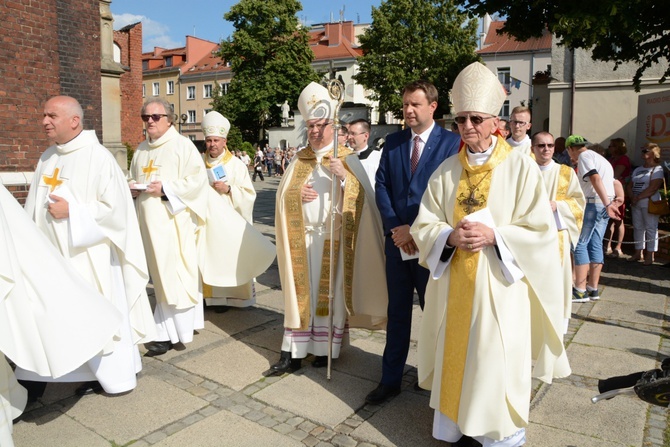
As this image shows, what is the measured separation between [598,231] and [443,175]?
4.28 metres

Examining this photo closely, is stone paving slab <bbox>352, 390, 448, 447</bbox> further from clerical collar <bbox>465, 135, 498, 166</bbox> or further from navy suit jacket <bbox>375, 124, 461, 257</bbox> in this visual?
clerical collar <bbox>465, 135, 498, 166</bbox>

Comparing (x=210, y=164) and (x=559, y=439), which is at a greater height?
(x=210, y=164)

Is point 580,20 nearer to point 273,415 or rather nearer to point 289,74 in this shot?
point 273,415

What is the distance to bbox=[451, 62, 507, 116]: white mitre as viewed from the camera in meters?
3.10

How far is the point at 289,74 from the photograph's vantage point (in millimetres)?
45594

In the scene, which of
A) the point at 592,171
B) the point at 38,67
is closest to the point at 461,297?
the point at 592,171

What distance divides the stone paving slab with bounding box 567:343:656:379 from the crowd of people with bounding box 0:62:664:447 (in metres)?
0.42

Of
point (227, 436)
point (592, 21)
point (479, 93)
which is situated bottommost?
point (227, 436)

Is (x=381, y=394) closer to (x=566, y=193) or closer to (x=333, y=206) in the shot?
(x=333, y=206)

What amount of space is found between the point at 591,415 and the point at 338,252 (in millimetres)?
2099

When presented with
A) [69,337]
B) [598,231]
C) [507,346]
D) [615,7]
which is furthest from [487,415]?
[615,7]

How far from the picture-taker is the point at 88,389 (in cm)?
407

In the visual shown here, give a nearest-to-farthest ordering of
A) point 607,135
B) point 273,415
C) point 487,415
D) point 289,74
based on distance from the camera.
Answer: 1. point 487,415
2. point 273,415
3. point 607,135
4. point 289,74

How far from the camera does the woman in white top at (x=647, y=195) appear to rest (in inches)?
341
